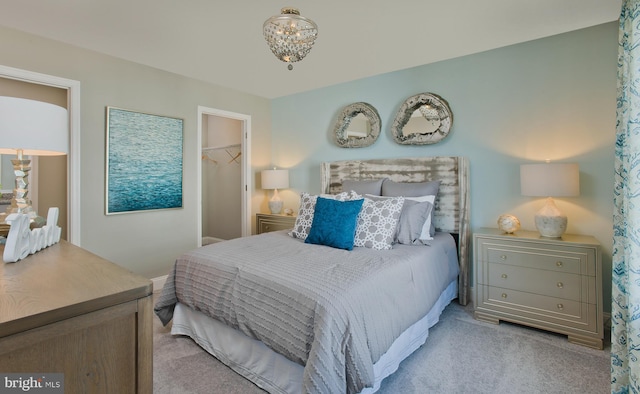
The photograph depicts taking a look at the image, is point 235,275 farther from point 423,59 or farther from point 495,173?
point 423,59

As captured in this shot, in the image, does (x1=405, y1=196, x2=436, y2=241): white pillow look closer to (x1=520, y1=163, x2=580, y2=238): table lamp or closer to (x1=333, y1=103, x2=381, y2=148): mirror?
(x1=520, y1=163, x2=580, y2=238): table lamp

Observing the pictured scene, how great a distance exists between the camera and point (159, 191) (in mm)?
3426

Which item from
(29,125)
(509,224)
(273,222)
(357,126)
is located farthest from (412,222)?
(29,125)

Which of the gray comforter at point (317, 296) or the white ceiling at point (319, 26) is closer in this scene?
the gray comforter at point (317, 296)

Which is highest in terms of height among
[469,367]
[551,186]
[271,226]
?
[551,186]

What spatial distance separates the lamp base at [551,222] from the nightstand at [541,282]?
0.22ft

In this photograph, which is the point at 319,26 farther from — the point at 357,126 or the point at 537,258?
the point at 537,258

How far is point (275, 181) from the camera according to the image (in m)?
4.23

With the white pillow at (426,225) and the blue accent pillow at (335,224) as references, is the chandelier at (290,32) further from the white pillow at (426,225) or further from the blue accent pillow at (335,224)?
the white pillow at (426,225)

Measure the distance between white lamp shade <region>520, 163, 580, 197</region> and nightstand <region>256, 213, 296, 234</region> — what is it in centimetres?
255

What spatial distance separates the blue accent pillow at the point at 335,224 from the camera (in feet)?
8.03

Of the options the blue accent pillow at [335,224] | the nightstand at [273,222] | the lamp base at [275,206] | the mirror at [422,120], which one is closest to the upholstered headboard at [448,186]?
the mirror at [422,120]

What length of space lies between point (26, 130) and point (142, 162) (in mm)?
2202

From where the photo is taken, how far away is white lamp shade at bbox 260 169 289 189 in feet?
13.9
